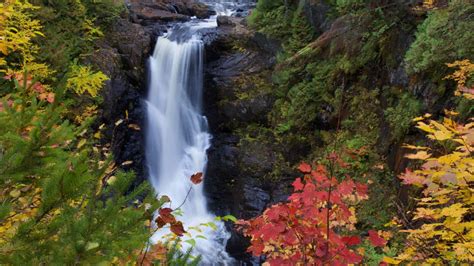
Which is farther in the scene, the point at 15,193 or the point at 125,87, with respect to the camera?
the point at 125,87

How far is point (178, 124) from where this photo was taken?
1194cm

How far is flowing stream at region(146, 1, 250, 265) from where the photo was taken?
10.5 metres

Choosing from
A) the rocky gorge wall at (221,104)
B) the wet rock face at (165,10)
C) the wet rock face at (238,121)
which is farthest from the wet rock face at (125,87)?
the wet rock face at (165,10)

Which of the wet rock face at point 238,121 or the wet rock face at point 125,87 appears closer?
the wet rock face at point 125,87

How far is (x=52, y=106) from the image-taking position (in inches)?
55.9

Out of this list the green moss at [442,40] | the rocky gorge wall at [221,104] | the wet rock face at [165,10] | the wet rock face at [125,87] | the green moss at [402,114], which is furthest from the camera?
the wet rock face at [165,10]

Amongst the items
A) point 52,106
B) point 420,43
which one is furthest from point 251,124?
point 52,106

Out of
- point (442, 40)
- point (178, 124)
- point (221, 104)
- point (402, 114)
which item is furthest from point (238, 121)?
point (442, 40)

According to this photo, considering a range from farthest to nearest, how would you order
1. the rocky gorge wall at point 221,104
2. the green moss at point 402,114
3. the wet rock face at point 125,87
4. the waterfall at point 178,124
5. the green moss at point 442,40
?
the waterfall at point 178,124 → the rocky gorge wall at point 221,104 → the wet rock face at point 125,87 → the green moss at point 402,114 → the green moss at point 442,40

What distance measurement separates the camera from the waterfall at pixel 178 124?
10.5 m

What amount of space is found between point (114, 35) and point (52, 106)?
1050cm

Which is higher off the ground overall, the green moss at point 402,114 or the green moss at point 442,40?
the green moss at point 442,40

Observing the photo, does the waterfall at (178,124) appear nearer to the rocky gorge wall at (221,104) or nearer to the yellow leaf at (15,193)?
the rocky gorge wall at (221,104)

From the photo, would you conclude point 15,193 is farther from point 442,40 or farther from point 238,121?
point 238,121
